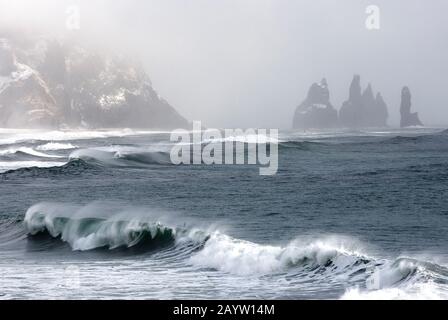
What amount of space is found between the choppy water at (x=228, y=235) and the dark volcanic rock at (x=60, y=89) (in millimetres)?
116157

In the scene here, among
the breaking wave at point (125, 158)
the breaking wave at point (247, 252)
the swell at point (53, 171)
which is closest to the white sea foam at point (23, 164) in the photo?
the breaking wave at point (125, 158)

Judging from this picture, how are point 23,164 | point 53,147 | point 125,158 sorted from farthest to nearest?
point 53,147 < point 125,158 < point 23,164

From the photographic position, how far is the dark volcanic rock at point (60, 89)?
157625 millimetres

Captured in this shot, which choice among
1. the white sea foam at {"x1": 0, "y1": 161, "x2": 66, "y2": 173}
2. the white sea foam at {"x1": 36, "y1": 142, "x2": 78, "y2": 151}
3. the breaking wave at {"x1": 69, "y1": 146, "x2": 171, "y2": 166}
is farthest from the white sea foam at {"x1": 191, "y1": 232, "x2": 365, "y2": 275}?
the white sea foam at {"x1": 36, "y1": 142, "x2": 78, "y2": 151}

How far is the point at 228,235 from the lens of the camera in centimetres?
2217

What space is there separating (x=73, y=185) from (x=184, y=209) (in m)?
13.9

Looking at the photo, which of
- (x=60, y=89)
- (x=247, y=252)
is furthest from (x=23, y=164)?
(x=60, y=89)

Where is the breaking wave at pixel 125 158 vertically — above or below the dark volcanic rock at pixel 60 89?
below

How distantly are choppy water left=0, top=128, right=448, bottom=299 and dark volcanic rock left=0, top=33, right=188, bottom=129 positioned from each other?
116m

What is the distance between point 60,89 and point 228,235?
165 meters

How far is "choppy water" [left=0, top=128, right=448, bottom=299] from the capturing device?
1575cm

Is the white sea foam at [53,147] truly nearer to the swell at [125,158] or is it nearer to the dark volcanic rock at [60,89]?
the swell at [125,158]

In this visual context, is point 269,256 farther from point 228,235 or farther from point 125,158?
point 125,158

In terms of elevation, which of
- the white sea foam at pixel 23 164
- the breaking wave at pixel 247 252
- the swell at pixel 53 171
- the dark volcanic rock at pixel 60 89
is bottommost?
the white sea foam at pixel 23 164
